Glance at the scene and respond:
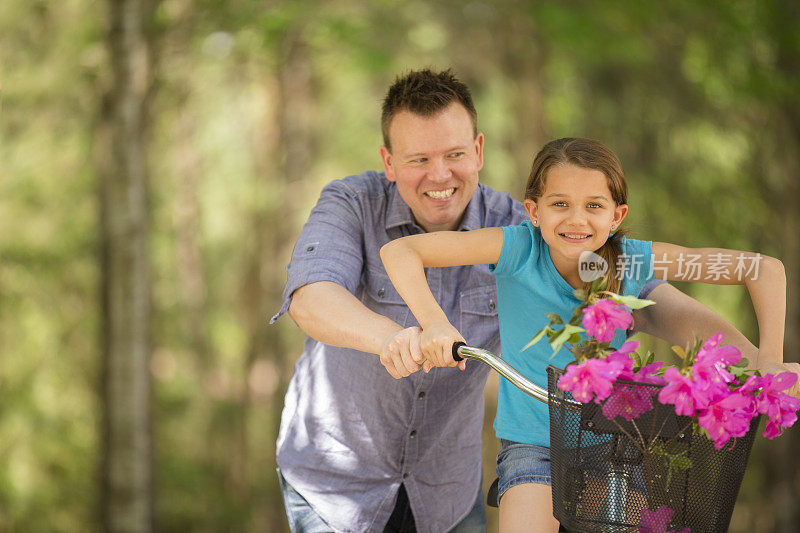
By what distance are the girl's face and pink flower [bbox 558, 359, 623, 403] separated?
0.64 metres

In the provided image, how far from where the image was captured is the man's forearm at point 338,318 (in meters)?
2.35

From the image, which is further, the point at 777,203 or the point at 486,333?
the point at 777,203

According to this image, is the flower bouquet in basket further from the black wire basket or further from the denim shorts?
the denim shorts

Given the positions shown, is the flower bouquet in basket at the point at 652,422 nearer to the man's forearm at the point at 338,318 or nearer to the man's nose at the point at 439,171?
the man's forearm at the point at 338,318

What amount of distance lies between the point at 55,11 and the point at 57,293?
3.14 metres

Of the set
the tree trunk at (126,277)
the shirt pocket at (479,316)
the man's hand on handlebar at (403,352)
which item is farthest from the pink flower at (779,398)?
the tree trunk at (126,277)

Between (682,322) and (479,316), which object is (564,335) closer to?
(682,322)

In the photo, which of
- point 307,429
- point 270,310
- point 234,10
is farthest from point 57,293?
point 307,429

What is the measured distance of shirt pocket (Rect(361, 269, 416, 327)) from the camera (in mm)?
3031

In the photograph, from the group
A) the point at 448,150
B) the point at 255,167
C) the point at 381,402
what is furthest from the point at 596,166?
the point at 255,167

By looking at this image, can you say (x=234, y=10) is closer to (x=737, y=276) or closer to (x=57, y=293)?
(x=57, y=293)

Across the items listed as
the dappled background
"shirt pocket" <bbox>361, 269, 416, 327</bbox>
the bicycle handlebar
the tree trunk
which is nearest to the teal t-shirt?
the bicycle handlebar

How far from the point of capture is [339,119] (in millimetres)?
17703

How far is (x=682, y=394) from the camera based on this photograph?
1833 millimetres
